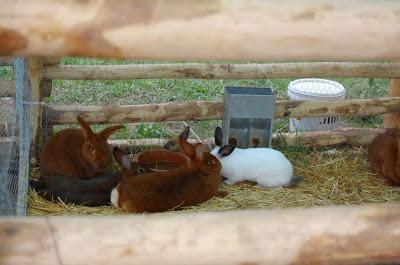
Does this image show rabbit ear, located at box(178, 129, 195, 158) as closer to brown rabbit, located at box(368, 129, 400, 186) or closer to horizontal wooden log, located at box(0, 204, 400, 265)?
brown rabbit, located at box(368, 129, 400, 186)

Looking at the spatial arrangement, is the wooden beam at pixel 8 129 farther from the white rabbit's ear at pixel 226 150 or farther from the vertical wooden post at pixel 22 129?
the white rabbit's ear at pixel 226 150

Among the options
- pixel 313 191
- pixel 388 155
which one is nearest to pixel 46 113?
pixel 313 191

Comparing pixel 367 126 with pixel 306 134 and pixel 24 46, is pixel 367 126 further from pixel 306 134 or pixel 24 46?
pixel 24 46

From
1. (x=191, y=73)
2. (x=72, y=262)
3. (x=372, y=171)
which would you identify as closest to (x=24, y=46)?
(x=72, y=262)

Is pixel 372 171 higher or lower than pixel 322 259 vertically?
lower

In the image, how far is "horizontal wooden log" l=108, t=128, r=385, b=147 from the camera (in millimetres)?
5716

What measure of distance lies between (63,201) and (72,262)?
2.72m

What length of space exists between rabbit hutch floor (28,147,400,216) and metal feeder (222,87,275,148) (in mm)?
393

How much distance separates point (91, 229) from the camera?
204 centimetres

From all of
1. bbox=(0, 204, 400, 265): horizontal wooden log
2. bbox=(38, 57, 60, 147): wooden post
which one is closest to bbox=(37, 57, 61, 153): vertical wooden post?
bbox=(38, 57, 60, 147): wooden post

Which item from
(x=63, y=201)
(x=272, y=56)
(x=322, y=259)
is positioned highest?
(x=272, y=56)

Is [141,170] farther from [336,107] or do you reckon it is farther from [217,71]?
[336,107]

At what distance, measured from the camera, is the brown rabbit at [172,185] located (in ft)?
14.5

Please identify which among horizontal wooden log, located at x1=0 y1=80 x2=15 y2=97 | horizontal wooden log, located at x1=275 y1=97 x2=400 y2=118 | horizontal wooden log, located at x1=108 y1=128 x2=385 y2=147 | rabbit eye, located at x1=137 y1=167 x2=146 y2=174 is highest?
horizontal wooden log, located at x1=0 y1=80 x2=15 y2=97
